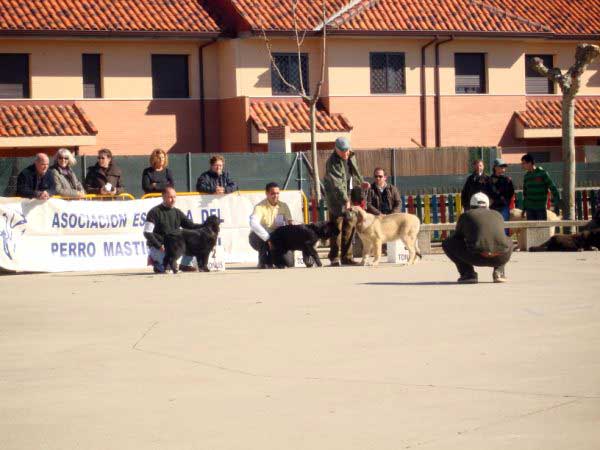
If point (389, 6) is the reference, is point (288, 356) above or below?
below

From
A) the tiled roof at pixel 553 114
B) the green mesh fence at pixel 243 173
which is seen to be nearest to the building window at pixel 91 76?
the green mesh fence at pixel 243 173

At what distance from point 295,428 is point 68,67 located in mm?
31793

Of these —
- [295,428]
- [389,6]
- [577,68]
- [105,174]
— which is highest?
[389,6]

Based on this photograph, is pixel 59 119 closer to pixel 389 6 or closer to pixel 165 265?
pixel 389 6

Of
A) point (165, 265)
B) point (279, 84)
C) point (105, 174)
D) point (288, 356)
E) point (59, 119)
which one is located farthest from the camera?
point (279, 84)

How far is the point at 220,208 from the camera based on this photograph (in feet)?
74.5

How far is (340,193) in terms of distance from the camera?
2112 centimetres

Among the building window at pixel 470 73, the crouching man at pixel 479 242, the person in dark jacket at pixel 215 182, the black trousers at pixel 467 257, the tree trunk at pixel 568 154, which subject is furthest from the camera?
the building window at pixel 470 73

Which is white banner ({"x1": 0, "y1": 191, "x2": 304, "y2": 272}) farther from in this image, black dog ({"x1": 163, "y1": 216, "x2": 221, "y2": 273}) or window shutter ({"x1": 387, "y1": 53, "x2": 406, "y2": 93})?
window shutter ({"x1": 387, "y1": 53, "x2": 406, "y2": 93})

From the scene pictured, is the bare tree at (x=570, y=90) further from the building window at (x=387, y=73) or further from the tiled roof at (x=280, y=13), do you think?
the building window at (x=387, y=73)

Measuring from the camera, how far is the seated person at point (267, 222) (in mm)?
21250

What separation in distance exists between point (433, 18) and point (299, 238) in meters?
22.4

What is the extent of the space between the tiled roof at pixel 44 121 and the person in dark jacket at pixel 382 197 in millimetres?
16879

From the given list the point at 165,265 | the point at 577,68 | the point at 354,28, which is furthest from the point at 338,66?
the point at 165,265
